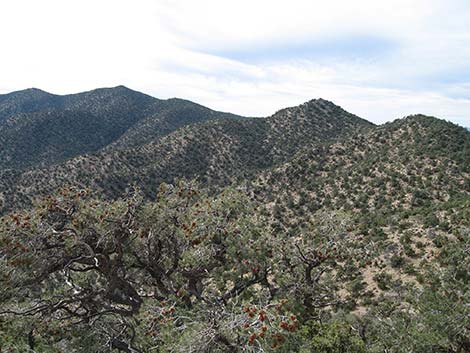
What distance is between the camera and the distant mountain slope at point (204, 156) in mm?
55969

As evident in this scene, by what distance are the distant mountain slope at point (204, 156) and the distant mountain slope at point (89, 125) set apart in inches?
1330

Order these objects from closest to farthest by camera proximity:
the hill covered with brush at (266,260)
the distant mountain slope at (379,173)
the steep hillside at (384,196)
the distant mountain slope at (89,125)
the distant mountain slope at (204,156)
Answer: the hill covered with brush at (266,260), the steep hillside at (384,196), the distant mountain slope at (379,173), the distant mountain slope at (204,156), the distant mountain slope at (89,125)

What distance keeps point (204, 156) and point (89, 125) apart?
70.3m

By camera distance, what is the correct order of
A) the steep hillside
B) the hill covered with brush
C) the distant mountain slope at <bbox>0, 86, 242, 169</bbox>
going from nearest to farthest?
the hill covered with brush, the steep hillside, the distant mountain slope at <bbox>0, 86, 242, 169</bbox>

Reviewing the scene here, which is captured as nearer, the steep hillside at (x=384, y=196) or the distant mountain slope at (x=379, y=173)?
the steep hillside at (x=384, y=196)

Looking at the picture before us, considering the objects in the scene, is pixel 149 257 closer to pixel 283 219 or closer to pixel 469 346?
pixel 469 346

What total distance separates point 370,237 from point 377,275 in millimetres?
5112

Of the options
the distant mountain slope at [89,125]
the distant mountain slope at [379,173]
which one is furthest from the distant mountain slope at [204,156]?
the distant mountain slope at [89,125]

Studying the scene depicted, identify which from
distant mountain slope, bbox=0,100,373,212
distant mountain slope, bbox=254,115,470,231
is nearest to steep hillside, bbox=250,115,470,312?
distant mountain slope, bbox=254,115,470,231

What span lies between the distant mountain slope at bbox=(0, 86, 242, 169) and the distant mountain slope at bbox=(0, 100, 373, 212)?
33.8 meters

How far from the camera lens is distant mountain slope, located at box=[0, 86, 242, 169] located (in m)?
99.2

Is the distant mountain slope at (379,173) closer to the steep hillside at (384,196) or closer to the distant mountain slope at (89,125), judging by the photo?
the steep hillside at (384,196)

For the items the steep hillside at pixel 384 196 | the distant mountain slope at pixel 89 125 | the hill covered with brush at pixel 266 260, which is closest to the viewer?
the hill covered with brush at pixel 266 260

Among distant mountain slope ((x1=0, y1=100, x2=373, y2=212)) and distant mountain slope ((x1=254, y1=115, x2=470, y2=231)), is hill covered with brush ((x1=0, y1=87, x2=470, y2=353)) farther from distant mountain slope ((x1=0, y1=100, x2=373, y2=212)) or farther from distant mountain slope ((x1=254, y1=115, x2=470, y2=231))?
distant mountain slope ((x1=0, y1=100, x2=373, y2=212))
